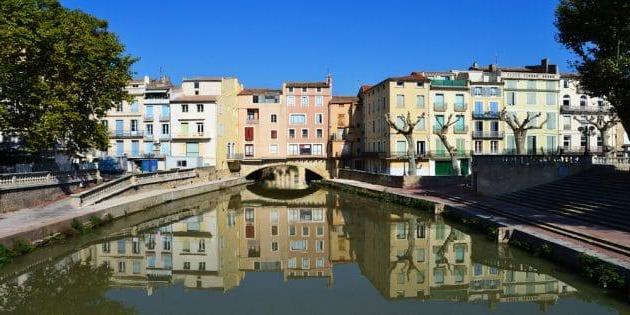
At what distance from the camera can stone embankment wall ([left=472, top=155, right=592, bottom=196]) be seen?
1180 inches

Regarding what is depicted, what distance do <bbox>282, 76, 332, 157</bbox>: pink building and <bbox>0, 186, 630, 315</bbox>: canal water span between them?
124 ft

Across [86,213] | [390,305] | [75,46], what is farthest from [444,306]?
[75,46]

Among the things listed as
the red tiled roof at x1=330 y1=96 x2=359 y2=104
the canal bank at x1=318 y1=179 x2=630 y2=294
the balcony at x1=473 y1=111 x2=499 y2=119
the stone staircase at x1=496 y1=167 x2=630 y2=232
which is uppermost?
the red tiled roof at x1=330 y1=96 x2=359 y2=104

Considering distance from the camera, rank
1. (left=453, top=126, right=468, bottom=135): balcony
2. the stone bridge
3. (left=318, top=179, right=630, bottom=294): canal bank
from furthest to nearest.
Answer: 1. the stone bridge
2. (left=453, top=126, right=468, bottom=135): balcony
3. (left=318, top=179, right=630, bottom=294): canal bank

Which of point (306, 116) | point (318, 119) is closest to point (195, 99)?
point (306, 116)

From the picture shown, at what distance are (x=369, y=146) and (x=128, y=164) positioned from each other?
93.8 feet

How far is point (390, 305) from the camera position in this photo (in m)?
13.9

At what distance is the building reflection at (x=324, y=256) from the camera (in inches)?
622

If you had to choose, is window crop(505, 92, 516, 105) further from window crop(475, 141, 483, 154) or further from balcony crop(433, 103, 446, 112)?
balcony crop(433, 103, 446, 112)

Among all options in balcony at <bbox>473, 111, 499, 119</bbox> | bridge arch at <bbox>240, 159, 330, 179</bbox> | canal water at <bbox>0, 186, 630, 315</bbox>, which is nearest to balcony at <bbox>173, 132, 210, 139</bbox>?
bridge arch at <bbox>240, 159, 330, 179</bbox>

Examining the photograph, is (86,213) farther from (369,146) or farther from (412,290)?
(369,146)

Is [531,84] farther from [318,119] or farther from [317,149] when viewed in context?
[317,149]

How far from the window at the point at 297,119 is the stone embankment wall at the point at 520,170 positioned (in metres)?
34.1

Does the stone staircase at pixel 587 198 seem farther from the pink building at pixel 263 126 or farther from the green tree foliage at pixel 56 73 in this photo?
the pink building at pixel 263 126
